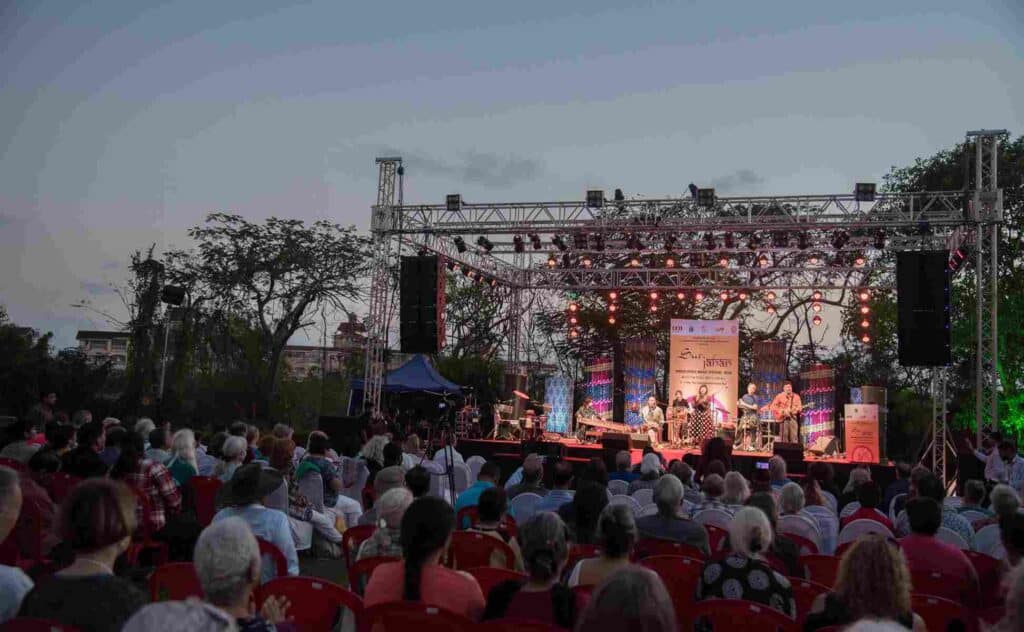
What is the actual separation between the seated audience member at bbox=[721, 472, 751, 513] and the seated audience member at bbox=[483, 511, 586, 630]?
2976mm

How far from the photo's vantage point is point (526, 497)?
614 centimetres

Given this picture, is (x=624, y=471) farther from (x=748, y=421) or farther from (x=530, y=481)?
(x=748, y=421)

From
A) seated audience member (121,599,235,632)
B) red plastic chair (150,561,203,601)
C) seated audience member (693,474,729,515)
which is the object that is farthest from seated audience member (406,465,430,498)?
seated audience member (121,599,235,632)

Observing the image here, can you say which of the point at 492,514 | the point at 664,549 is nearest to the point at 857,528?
the point at 664,549

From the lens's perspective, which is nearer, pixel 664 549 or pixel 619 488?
pixel 664 549

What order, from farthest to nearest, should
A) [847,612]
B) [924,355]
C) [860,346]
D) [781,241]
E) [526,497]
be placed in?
[860,346] < [781,241] < [924,355] < [526,497] < [847,612]

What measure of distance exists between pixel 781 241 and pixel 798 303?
35.8 feet

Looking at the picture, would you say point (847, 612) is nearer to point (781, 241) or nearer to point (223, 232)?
point (781, 241)

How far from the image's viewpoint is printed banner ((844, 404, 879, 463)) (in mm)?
17000

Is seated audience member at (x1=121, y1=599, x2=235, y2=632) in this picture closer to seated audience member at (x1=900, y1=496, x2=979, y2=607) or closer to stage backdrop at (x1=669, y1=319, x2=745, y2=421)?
seated audience member at (x1=900, y1=496, x2=979, y2=607)

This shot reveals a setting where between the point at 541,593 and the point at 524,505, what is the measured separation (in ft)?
10.4

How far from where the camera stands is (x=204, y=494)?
262 inches

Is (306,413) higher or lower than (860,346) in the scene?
lower

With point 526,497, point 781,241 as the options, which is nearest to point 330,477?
point 526,497
